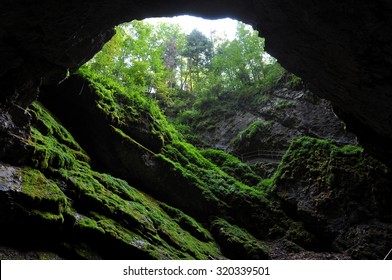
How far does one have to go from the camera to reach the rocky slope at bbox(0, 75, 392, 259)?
264 inches

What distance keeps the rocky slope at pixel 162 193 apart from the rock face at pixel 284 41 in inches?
87.7

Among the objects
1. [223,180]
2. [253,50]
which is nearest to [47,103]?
[223,180]

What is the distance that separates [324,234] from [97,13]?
1128cm

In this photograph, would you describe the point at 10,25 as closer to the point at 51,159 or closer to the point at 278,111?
the point at 51,159

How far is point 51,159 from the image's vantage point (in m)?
7.93

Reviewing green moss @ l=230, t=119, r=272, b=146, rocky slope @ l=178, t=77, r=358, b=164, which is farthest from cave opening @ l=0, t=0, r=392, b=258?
green moss @ l=230, t=119, r=272, b=146

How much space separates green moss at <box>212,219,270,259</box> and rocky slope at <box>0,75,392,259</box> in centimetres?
5

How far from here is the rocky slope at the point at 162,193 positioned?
671 cm

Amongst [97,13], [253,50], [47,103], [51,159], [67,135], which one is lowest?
[51,159]

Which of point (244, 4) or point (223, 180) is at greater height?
point (244, 4)

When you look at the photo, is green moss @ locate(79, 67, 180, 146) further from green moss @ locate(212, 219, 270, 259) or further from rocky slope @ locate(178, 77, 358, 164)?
rocky slope @ locate(178, 77, 358, 164)

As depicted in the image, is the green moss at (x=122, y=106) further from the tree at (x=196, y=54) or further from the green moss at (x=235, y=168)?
the tree at (x=196, y=54)

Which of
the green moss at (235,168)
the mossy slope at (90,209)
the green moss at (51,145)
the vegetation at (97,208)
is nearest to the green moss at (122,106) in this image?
the green moss at (51,145)

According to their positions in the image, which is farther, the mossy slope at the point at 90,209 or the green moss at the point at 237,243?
the green moss at the point at 237,243
